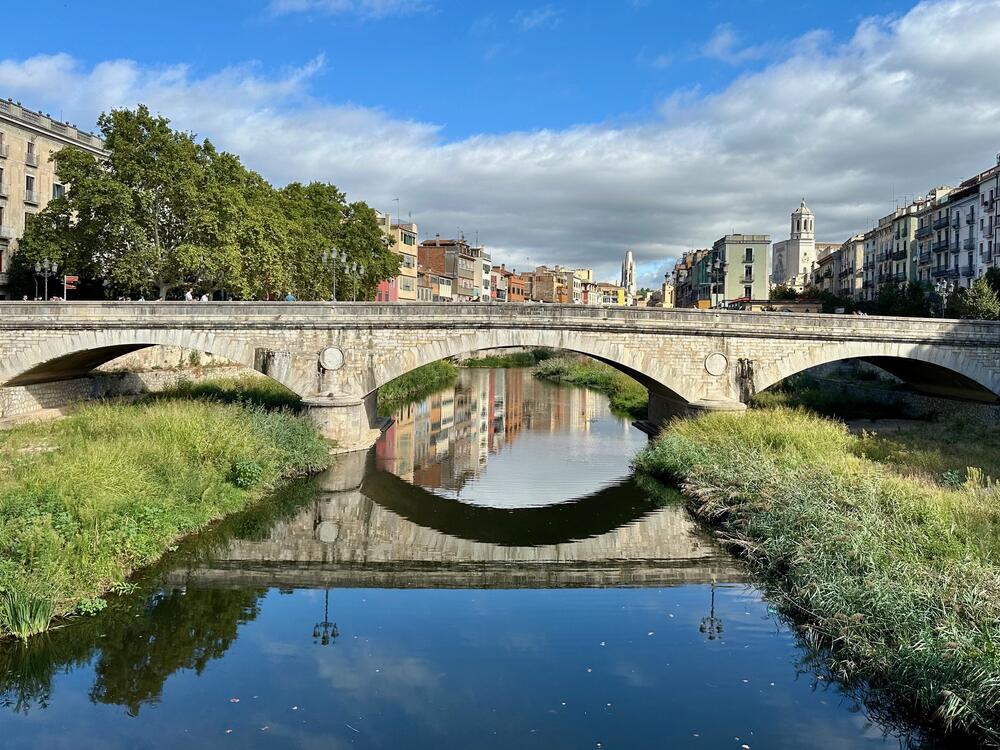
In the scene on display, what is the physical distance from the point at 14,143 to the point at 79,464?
121 feet

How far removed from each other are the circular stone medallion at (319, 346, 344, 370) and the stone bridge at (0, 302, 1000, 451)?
4 centimetres

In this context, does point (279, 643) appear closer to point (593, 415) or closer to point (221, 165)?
point (221, 165)

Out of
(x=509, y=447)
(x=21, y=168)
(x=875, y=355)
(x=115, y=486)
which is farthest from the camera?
(x=21, y=168)

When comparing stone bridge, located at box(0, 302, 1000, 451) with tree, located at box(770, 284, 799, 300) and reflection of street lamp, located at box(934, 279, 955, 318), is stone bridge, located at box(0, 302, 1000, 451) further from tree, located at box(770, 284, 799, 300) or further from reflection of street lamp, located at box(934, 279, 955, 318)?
tree, located at box(770, 284, 799, 300)

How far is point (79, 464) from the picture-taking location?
16969 mm

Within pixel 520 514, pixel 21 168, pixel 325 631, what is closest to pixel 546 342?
pixel 520 514

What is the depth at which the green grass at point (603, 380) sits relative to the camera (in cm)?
4806

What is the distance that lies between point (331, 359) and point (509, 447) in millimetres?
8911

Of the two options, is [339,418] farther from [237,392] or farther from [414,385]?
[414,385]

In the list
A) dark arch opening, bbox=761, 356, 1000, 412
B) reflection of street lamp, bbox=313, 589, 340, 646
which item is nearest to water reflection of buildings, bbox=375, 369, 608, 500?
dark arch opening, bbox=761, 356, 1000, 412

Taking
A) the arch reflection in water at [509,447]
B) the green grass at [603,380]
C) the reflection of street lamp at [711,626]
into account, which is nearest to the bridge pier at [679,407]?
the arch reflection in water at [509,447]

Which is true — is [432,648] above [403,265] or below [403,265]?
below

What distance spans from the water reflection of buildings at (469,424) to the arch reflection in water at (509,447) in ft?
0.13

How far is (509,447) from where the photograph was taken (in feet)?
114
